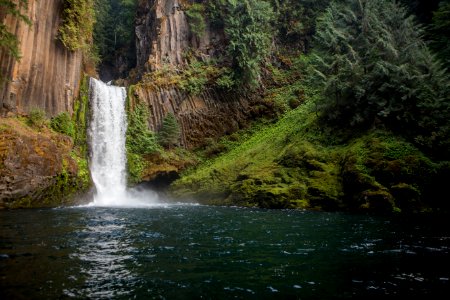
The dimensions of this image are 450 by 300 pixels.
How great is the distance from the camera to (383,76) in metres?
22.2

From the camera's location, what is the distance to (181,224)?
13.1 meters

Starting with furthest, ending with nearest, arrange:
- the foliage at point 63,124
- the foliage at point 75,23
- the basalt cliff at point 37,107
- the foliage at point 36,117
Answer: the foliage at point 75,23 < the foliage at point 63,124 < the foliage at point 36,117 < the basalt cliff at point 37,107

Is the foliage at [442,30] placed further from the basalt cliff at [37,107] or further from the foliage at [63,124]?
the foliage at [63,124]

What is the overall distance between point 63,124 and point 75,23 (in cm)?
782

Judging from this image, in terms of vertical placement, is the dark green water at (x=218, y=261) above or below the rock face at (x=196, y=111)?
below

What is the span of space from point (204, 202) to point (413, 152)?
13.6 meters

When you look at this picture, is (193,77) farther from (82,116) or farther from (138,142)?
(82,116)

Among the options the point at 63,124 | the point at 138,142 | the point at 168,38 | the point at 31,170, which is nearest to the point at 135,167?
the point at 138,142

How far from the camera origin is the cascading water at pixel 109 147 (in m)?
26.8

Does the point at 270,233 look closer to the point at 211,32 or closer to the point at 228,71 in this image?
the point at 228,71

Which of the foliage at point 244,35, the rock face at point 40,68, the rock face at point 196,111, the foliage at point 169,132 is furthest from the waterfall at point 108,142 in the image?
the foliage at point 244,35

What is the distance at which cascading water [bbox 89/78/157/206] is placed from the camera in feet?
87.9

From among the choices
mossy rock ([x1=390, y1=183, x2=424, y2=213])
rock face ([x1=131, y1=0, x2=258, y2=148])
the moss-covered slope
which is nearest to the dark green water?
A: mossy rock ([x1=390, y1=183, x2=424, y2=213])

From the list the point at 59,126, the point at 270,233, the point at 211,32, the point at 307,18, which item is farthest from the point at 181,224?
the point at 307,18
